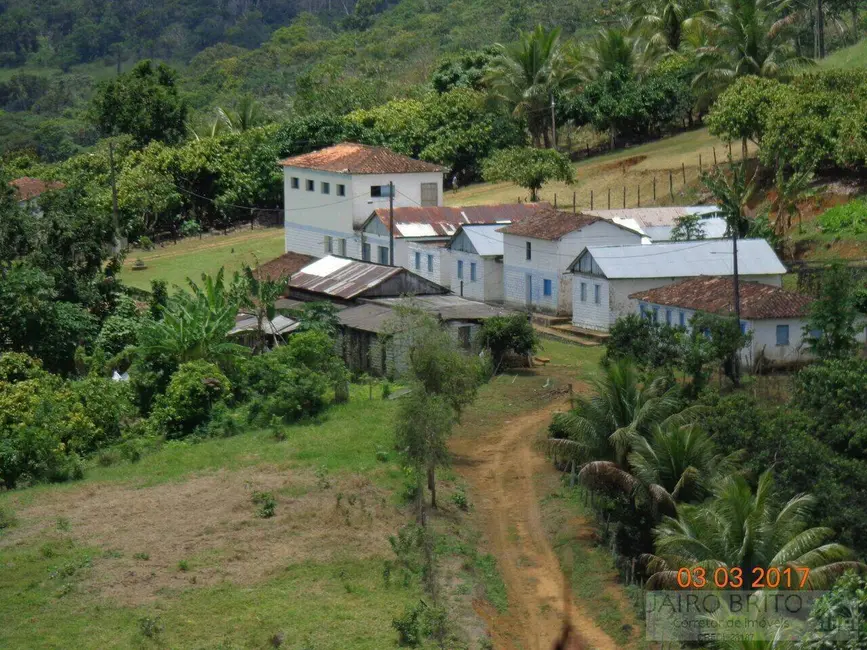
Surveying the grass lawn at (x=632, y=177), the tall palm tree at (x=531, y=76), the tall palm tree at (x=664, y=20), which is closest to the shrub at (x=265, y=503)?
the grass lawn at (x=632, y=177)

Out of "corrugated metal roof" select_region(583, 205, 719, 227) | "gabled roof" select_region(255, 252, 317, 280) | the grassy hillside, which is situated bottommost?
"gabled roof" select_region(255, 252, 317, 280)

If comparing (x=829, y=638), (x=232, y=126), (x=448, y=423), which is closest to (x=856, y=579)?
(x=829, y=638)

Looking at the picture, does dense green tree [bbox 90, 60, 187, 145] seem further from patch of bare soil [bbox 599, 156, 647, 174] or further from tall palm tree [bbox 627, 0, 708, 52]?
tall palm tree [bbox 627, 0, 708, 52]

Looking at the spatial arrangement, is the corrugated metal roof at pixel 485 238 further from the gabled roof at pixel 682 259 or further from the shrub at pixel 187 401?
the shrub at pixel 187 401

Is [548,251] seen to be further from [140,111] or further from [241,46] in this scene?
[241,46]

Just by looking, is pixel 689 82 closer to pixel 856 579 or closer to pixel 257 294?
pixel 257 294

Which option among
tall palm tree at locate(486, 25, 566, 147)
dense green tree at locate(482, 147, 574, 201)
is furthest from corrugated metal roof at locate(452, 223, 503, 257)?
tall palm tree at locate(486, 25, 566, 147)
